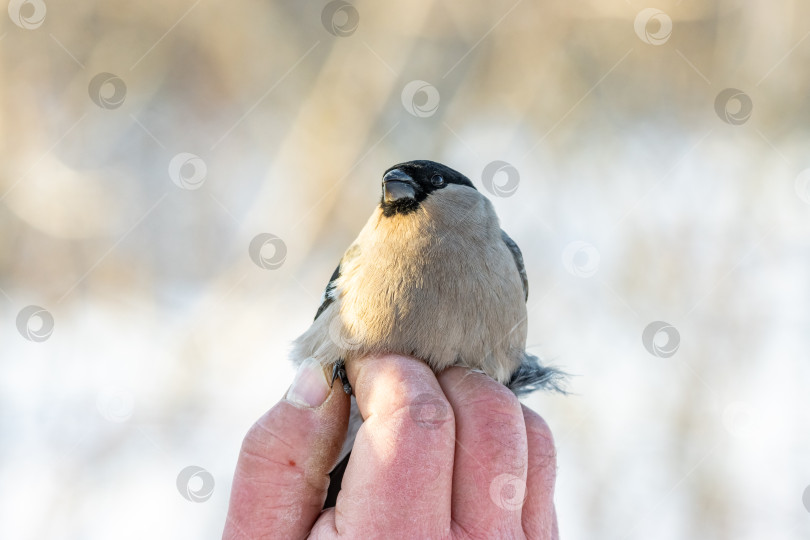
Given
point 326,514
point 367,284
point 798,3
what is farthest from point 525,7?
point 326,514

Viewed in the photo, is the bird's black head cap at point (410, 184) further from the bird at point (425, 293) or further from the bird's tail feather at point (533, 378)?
the bird's tail feather at point (533, 378)

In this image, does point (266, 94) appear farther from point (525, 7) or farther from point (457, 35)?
point (525, 7)

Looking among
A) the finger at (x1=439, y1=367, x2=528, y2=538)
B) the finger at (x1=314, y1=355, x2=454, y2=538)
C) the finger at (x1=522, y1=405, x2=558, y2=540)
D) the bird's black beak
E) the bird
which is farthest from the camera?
the bird's black beak

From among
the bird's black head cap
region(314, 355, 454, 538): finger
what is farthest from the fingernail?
the bird's black head cap

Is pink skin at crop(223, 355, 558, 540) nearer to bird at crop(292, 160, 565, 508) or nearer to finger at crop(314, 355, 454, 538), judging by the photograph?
finger at crop(314, 355, 454, 538)

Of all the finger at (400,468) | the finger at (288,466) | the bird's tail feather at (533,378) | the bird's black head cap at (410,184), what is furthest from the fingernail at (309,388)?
the bird's tail feather at (533,378)
